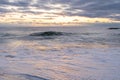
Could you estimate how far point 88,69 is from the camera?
778cm

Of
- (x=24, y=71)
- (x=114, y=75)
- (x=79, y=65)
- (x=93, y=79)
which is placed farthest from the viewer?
(x=79, y=65)

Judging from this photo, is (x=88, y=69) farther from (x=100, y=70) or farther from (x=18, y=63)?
(x=18, y=63)

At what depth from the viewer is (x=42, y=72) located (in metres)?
7.37

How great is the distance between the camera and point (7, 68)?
7.94m

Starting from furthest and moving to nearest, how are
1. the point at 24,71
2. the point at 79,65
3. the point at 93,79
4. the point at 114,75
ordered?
1. the point at 79,65
2. the point at 24,71
3. the point at 114,75
4. the point at 93,79

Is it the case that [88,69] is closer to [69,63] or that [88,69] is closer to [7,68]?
[69,63]

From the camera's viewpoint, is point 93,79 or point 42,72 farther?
point 42,72

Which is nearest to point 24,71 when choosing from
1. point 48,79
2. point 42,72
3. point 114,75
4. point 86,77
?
point 42,72

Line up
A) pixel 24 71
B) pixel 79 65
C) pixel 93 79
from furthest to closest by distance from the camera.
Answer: pixel 79 65 → pixel 24 71 → pixel 93 79

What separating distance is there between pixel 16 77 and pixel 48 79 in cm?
88

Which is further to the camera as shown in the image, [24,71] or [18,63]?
[18,63]

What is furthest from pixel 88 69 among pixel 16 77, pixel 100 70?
pixel 16 77

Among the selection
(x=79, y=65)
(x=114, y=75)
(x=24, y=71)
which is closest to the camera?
(x=114, y=75)

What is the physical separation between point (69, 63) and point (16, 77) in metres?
2.73
